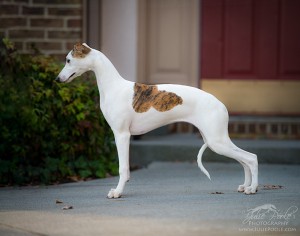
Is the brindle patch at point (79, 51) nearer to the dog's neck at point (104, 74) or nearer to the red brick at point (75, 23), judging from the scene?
the dog's neck at point (104, 74)

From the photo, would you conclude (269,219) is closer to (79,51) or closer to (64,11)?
(79,51)

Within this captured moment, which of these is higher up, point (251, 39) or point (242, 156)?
point (251, 39)

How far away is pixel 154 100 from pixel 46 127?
1908mm

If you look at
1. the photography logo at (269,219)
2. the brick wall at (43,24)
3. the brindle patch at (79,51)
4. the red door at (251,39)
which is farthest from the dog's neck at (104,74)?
the red door at (251,39)

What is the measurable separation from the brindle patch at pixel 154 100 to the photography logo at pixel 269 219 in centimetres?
118

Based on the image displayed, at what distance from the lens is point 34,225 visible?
582 cm

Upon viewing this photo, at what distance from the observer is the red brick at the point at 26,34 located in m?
9.88

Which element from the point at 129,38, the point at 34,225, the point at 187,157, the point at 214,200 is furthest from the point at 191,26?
the point at 34,225

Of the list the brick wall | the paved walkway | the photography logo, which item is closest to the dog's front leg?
the paved walkway

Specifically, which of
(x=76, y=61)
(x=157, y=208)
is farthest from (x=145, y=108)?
(x=157, y=208)

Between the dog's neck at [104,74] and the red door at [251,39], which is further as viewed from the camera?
the red door at [251,39]

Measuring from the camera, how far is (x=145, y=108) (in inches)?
269

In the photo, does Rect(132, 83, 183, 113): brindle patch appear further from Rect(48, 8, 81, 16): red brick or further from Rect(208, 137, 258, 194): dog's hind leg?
Rect(48, 8, 81, 16): red brick

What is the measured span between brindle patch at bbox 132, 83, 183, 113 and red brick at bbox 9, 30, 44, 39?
3374mm
